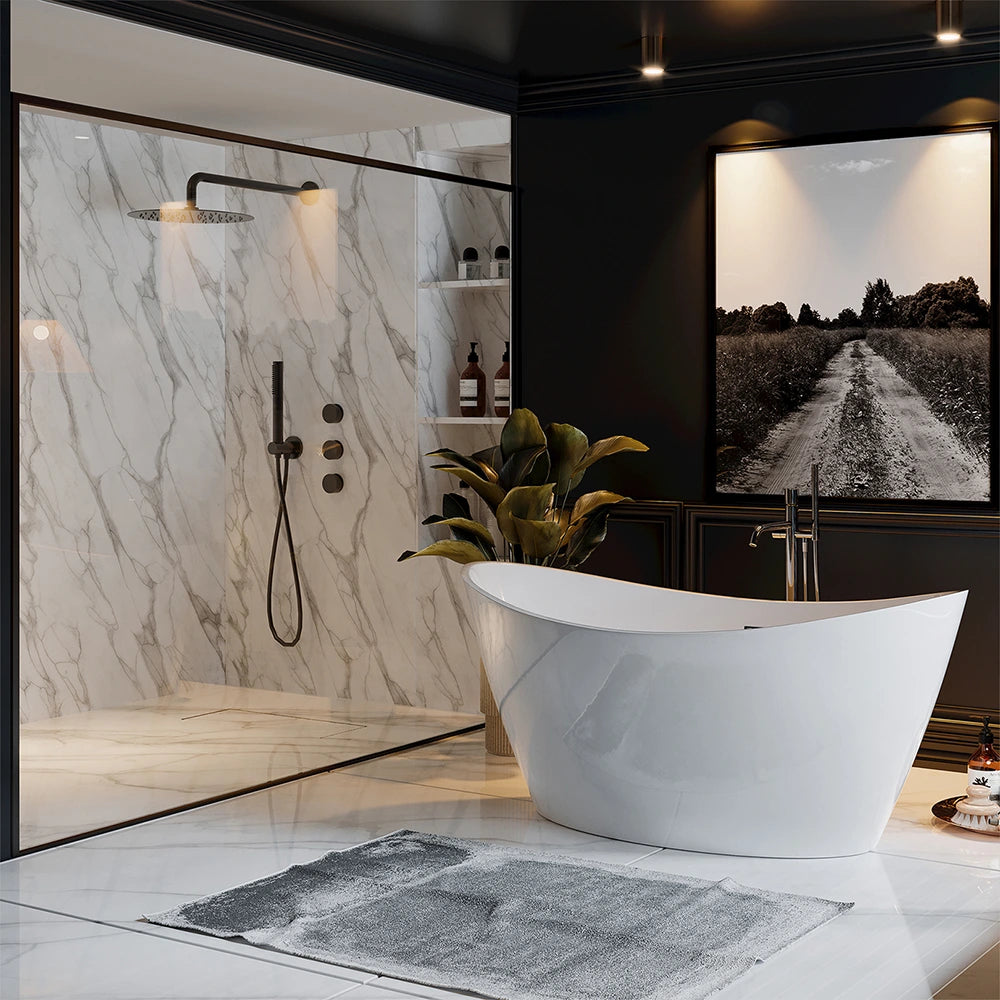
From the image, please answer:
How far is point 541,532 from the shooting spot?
4.69m

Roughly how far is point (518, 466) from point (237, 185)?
4.27 ft

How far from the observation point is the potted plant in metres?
4.69

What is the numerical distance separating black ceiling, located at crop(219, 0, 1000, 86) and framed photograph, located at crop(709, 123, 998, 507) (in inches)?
13.6

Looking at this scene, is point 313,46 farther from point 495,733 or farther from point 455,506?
point 495,733

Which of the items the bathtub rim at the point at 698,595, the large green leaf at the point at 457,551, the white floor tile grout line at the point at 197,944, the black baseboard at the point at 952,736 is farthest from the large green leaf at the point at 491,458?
the white floor tile grout line at the point at 197,944

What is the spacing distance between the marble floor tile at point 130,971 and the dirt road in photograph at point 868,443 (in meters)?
2.75

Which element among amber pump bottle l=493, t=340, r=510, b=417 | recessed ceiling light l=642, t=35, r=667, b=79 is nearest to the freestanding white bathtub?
amber pump bottle l=493, t=340, r=510, b=417

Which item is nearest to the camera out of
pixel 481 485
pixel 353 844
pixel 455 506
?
pixel 353 844

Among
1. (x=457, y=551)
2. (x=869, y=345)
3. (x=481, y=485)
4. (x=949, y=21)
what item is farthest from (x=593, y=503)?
(x=949, y=21)

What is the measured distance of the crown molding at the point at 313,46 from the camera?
419 cm

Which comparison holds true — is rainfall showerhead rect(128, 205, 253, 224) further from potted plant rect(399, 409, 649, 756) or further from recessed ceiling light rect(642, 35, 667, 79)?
recessed ceiling light rect(642, 35, 667, 79)

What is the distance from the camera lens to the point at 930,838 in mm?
3959

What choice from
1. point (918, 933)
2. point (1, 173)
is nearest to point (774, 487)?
point (918, 933)

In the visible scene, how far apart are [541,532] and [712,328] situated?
1104 mm
